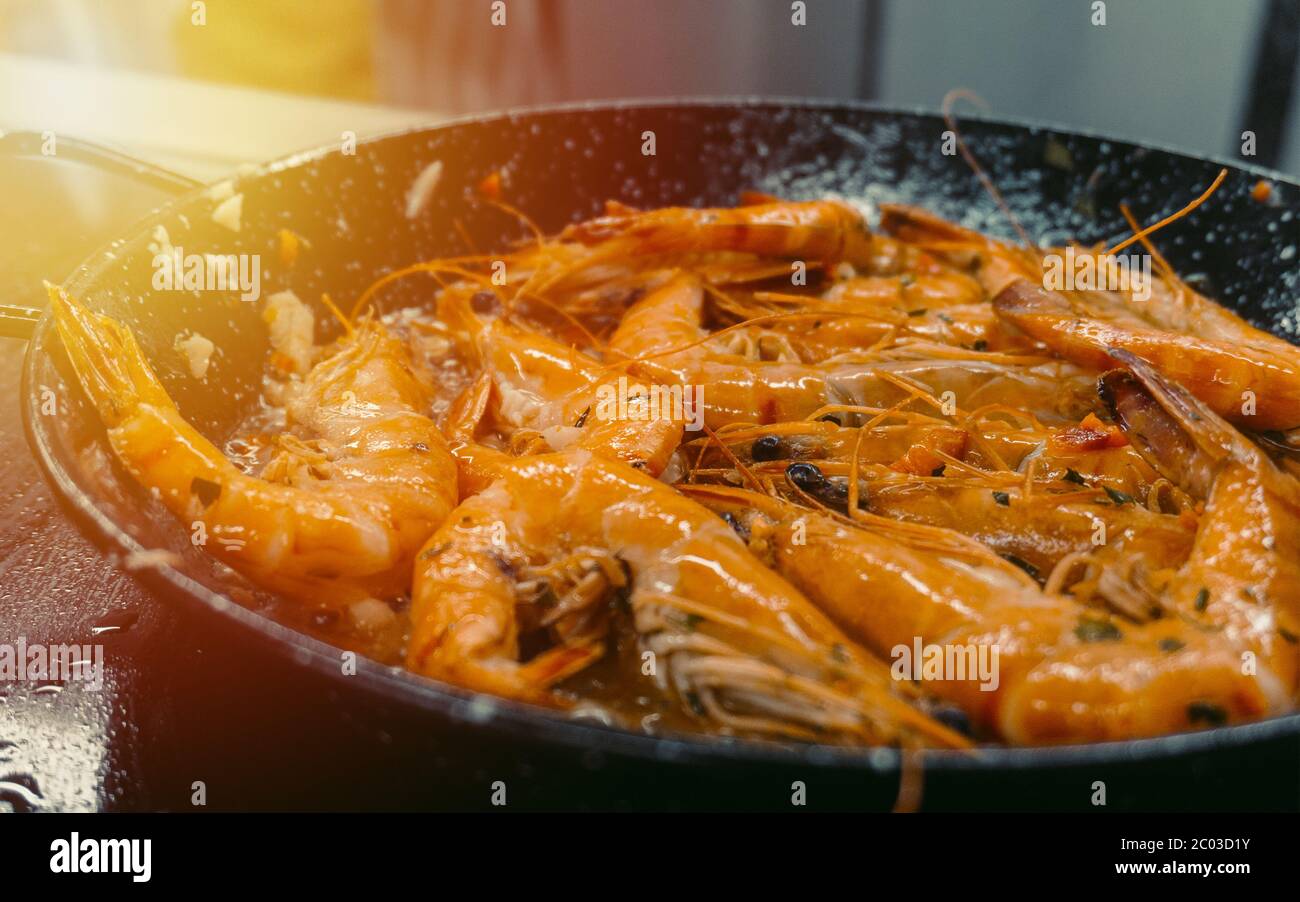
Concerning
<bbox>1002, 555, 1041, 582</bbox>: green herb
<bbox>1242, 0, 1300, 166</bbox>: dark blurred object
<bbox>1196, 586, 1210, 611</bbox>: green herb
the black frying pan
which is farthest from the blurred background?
<bbox>1196, 586, 1210, 611</bbox>: green herb

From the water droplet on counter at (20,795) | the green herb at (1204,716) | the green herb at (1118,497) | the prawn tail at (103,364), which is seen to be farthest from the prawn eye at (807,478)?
the water droplet on counter at (20,795)

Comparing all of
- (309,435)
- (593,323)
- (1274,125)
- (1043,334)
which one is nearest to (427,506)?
(309,435)

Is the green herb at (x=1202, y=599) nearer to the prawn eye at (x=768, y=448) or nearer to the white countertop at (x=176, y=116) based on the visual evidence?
the prawn eye at (x=768, y=448)

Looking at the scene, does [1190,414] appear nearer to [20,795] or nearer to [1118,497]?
[1118,497]

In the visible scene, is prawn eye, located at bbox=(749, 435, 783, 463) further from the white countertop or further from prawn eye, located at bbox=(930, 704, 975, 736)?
the white countertop

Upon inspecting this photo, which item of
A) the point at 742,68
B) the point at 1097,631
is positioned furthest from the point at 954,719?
the point at 742,68
